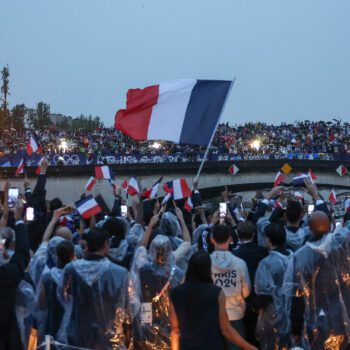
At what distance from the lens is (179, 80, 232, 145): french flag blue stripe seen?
632 inches

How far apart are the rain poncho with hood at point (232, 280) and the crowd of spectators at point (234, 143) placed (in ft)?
131

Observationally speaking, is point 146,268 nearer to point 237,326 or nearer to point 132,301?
point 132,301

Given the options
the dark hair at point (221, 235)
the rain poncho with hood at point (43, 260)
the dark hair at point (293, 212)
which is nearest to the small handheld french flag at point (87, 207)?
the rain poncho with hood at point (43, 260)

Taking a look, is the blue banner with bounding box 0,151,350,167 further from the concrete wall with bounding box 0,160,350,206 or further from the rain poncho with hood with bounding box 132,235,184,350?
the rain poncho with hood with bounding box 132,235,184,350

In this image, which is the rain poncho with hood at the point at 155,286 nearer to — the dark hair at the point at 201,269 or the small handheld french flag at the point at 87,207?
the dark hair at the point at 201,269

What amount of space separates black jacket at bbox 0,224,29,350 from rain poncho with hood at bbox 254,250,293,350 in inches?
103

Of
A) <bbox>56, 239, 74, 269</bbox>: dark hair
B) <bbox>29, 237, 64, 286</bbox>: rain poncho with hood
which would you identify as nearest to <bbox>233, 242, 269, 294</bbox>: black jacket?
<bbox>56, 239, 74, 269</bbox>: dark hair

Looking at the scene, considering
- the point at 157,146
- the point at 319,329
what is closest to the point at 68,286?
the point at 319,329

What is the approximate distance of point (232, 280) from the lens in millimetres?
7973

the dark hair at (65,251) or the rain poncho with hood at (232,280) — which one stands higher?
the dark hair at (65,251)

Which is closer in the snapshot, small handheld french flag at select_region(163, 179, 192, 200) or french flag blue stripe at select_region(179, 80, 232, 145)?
small handheld french flag at select_region(163, 179, 192, 200)

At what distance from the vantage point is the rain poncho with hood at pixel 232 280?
7957mm

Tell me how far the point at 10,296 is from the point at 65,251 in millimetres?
961

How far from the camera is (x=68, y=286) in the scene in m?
7.68
